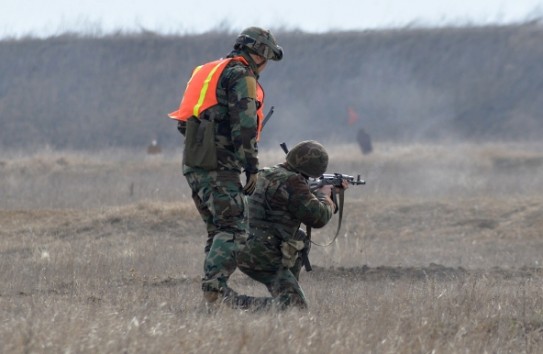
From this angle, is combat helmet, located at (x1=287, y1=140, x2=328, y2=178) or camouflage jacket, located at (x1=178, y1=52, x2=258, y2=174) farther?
combat helmet, located at (x1=287, y1=140, x2=328, y2=178)

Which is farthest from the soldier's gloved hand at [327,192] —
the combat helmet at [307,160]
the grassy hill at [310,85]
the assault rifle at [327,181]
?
the grassy hill at [310,85]

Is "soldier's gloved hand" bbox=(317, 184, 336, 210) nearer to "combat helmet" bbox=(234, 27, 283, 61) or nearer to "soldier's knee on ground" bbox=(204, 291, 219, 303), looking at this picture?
"combat helmet" bbox=(234, 27, 283, 61)

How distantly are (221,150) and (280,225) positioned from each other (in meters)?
0.66

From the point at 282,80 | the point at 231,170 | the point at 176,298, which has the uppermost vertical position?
the point at 282,80

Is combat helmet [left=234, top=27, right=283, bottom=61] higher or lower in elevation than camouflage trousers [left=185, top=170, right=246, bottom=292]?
higher

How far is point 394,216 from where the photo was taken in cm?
1596

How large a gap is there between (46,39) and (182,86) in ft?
23.5

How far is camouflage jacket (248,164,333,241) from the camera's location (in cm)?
734

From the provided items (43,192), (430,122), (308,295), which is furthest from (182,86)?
(308,295)

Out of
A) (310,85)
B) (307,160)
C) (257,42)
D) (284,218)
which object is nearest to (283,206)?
(284,218)

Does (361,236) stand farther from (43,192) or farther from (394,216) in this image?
(43,192)

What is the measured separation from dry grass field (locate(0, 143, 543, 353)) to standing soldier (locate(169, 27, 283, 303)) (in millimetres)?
475

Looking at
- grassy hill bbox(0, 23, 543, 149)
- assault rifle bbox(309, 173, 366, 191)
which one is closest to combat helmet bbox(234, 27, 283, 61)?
assault rifle bbox(309, 173, 366, 191)

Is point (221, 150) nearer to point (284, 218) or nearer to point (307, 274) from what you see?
point (284, 218)
